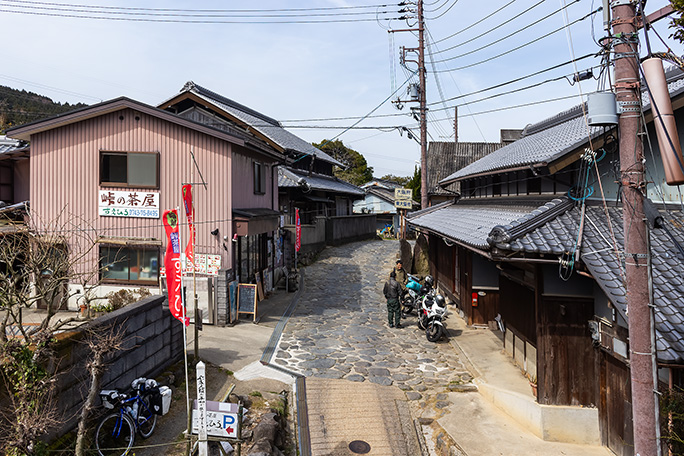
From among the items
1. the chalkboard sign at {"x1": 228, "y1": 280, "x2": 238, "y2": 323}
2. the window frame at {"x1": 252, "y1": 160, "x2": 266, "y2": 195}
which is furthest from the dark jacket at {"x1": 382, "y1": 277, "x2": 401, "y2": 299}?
the window frame at {"x1": 252, "y1": 160, "x2": 266, "y2": 195}

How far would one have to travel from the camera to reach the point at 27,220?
17.4 metres

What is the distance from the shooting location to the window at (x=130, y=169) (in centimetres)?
1653

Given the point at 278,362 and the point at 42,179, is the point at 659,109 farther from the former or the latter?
the point at 42,179

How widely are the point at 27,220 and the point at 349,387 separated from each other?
48.5 ft

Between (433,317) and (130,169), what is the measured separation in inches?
496

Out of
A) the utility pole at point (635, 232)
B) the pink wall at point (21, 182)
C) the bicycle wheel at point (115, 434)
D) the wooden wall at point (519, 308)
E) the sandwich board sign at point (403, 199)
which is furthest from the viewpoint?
the sandwich board sign at point (403, 199)

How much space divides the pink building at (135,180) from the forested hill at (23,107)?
1269 inches

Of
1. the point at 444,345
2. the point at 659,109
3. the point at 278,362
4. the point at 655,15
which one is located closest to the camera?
the point at 659,109

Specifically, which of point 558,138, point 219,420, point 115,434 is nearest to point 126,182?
point 115,434

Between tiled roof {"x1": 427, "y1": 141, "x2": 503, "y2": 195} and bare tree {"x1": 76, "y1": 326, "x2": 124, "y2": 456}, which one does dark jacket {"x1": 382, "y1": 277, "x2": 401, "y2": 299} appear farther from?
tiled roof {"x1": 427, "y1": 141, "x2": 503, "y2": 195}

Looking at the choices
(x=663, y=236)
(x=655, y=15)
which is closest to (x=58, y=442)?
(x=655, y=15)

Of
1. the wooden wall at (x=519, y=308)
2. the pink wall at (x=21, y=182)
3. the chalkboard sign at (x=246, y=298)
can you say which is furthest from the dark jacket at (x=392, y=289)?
the pink wall at (x=21, y=182)

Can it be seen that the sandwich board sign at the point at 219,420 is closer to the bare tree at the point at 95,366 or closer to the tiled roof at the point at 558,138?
the bare tree at the point at 95,366

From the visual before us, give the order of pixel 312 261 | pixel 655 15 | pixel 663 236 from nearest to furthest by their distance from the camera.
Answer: pixel 655 15, pixel 663 236, pixel 312 261
